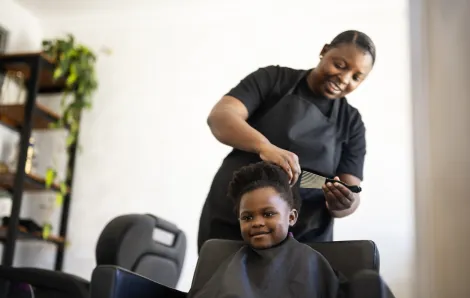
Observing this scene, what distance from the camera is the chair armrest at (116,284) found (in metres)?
1.06

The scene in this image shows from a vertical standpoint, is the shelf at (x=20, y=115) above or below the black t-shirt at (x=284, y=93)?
above

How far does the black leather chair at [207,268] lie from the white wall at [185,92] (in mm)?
1563

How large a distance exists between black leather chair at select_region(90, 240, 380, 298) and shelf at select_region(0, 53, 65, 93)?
2.15 meters

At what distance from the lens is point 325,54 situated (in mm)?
1498

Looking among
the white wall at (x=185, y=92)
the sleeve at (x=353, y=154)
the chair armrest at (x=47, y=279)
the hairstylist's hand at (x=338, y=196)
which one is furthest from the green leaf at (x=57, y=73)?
the hairstylist's hand at (x=338, y=196)

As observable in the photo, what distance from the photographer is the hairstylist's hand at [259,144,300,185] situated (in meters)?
1.34

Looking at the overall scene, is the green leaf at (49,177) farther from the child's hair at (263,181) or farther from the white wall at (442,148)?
the white wall at (442,148)

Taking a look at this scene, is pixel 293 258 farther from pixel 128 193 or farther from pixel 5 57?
pixel 5 57

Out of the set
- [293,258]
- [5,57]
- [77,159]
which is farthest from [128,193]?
[293,258]

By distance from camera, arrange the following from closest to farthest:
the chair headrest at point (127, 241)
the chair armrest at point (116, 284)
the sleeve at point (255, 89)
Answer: the chair armrest at point (116, 284)
the sleeve at point (255, 89)
the chair headrest at point (127, 241)

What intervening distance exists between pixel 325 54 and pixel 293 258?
0.57 metres

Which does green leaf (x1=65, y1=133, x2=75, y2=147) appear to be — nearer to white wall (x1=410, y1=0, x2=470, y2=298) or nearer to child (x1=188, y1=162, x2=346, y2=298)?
child (x1=188, y1=162, x2=346, y2=298)

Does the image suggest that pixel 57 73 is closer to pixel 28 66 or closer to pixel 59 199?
pixel 28 66

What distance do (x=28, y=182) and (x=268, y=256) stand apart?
7.06ft
